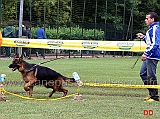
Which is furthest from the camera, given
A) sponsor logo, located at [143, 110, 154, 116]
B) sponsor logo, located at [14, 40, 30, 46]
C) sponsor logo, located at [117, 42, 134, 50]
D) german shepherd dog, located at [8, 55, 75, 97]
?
sponsor logo, located at [14, 40, 30, 46]

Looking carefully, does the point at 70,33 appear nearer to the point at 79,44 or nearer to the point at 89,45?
the point at 79,44

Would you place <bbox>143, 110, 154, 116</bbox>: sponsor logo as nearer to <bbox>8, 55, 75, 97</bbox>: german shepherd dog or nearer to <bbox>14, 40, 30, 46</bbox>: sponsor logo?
<bbox>8, 55, 75, 97</bbox>: german shepherd dog

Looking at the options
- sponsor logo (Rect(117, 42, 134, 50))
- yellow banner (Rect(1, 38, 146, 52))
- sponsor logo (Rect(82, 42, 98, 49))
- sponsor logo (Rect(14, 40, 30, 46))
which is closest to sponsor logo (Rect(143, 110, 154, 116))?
yellow banner (Rect(1, 38, 146, 52))

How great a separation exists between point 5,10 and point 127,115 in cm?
2617

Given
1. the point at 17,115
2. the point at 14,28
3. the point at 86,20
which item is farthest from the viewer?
the point at 86,20

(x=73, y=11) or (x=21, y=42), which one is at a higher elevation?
(x=73, y=11)

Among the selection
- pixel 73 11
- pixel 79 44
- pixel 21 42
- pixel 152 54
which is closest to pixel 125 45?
pixel 79 44

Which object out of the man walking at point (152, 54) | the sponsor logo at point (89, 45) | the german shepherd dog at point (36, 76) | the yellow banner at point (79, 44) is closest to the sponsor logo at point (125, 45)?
the yellow banner at point (79, 44)

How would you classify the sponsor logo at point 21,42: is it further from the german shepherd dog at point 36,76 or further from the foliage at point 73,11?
the foliage at point 73,11

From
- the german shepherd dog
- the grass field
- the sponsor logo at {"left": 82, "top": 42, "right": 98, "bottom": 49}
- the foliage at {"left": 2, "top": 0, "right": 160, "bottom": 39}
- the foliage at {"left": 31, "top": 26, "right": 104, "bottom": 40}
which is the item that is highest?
the foliage at {"left": 2, "top": 0, "right": 160, "bottom": 39}


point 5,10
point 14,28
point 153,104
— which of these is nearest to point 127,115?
point 153,104

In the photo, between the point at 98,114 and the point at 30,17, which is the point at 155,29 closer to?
the point at 98,114

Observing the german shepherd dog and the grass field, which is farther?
the german shepherd dog

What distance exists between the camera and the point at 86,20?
3180cm
